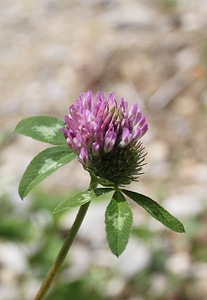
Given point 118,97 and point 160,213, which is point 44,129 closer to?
point 160,213

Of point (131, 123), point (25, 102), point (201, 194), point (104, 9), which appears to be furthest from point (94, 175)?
point (104, 9)

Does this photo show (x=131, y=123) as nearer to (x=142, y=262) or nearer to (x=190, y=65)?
(x=142, y=262)

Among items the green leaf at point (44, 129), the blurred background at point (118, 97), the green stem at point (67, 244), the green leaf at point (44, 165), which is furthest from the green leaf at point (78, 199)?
the blurred background at point (118, 97)

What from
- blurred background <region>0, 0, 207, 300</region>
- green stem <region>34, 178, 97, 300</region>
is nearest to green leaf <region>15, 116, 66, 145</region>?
green stem <region>34, 178, 97, 300</region>

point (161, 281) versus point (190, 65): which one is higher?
point (190, 65)

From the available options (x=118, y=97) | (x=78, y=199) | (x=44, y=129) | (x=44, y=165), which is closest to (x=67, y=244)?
(x=78, y=199)

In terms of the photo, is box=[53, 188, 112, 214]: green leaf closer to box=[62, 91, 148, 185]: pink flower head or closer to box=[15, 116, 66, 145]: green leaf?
box=[62, 91, 148, 185]: pink flower head
